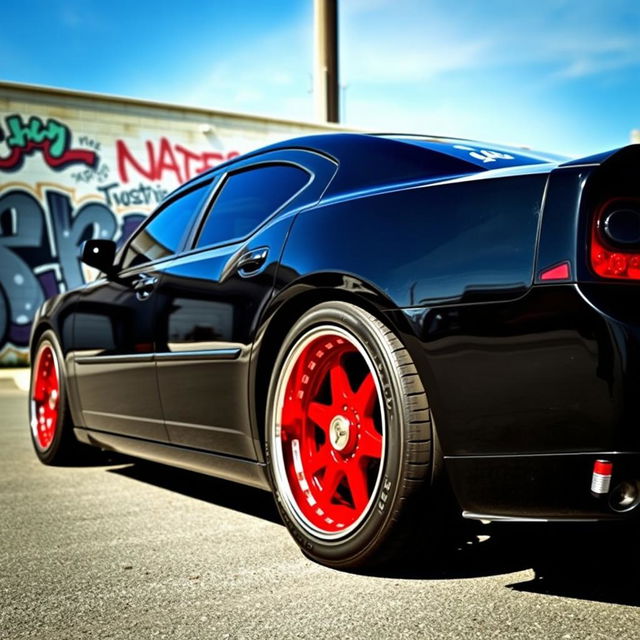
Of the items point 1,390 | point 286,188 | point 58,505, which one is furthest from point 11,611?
point 1,390

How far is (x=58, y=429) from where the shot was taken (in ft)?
14.9

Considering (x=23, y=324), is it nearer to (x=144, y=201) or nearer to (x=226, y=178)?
(x=144, y=201)

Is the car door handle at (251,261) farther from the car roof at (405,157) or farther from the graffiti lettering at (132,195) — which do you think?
the graffiti lettering at (132,195)

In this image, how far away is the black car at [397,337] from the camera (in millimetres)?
1926

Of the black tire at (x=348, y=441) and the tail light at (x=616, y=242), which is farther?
the black tire at (x=348, y=441)

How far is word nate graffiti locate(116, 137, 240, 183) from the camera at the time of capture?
1812cm

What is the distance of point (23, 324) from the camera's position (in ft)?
55.5

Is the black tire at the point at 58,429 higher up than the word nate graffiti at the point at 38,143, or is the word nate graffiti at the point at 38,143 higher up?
the word nate graffiti at the point at 38,143

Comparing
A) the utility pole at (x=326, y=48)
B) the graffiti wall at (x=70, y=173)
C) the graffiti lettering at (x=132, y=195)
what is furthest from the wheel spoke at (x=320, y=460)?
the utility pole at (x=326, y=48)

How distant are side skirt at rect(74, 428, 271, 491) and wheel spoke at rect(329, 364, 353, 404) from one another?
40 centimetres

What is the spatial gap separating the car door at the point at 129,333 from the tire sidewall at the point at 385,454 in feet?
Result: 3.66

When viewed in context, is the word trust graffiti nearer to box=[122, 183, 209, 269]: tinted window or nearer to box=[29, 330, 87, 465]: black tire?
box=[29, 330, 87, 465]: black tire

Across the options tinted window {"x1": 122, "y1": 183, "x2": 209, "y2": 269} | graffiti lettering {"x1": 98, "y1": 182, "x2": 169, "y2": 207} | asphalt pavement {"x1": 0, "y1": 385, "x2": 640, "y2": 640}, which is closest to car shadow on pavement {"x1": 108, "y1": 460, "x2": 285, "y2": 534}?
asphalt pavement {"x1": 0, "y1": 385, "x2": 640, "y2": 640}

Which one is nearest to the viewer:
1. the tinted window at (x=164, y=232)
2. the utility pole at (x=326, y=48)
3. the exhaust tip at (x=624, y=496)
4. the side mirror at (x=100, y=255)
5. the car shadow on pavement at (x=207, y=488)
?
the exhaust tip at (x=624, y=496)
